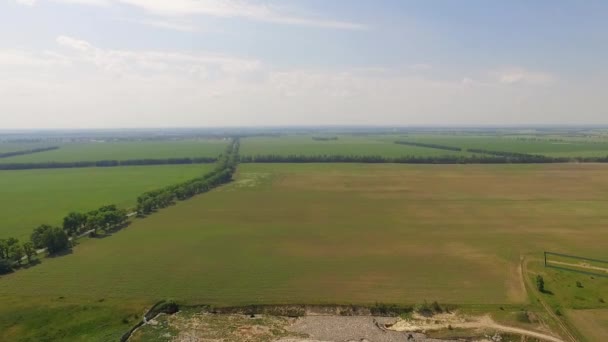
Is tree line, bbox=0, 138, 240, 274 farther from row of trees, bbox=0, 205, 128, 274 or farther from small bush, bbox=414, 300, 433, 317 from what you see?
small bush, bbox=414, 300, 433, 317

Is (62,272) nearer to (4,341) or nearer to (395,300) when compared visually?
(4,341)

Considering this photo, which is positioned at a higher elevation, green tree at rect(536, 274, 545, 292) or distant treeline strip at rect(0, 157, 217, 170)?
distant treeline strip at rect(0, 157, 217, 170)

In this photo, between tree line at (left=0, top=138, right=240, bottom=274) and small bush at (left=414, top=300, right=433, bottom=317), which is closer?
small bush at (left=414, top=300, right=433, bottom=317)

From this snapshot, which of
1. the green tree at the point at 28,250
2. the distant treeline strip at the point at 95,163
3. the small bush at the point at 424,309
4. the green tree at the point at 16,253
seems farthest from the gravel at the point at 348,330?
the distant treeline strip at the point at 95,163

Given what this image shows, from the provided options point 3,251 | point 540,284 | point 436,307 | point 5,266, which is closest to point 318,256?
point 436,307

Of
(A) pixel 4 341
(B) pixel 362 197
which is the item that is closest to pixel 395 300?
(A) pixel 4 341

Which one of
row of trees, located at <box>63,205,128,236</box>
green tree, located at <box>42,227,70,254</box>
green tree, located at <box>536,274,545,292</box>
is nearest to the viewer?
green tree, located at <box>536,274,545,292</box>

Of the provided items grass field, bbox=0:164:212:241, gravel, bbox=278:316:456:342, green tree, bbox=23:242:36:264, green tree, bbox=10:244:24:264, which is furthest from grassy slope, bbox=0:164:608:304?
grass field, bbox=0:164:212:241

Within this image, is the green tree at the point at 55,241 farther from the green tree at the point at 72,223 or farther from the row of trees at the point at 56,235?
the green tree at the point at 72,223
